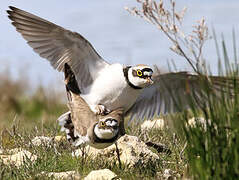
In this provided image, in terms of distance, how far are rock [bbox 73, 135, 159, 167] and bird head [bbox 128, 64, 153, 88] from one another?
2.33 feet

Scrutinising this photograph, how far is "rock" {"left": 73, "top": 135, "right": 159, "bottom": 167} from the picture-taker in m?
5.05

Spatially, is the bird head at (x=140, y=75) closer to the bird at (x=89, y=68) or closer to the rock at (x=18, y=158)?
the bird at (x=89, y=68)

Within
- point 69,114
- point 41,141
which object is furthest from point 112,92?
point 41,141

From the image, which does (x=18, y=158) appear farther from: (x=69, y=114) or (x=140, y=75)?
(x=140, y=75)

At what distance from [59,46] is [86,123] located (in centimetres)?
123

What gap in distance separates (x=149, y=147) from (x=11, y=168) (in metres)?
2.01

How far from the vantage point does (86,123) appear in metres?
5.38

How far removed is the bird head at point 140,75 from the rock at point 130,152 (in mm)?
709

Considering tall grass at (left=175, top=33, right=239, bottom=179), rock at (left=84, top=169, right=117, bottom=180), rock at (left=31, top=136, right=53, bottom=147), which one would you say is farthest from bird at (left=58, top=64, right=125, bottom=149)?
tall grass at (left=175, top=33, right=239, bottom=179)

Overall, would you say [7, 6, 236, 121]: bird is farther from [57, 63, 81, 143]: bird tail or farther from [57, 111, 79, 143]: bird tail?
[57, 111, 79, 143]: bird tail

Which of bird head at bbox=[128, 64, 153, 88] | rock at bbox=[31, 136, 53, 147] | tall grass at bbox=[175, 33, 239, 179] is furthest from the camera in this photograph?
bird head at bbox=[128, 64, 153, 88]

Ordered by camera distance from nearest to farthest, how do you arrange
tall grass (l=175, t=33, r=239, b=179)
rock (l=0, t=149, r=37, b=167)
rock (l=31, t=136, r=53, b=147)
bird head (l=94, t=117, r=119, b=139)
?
tall grass (l=175, t=33, r=239, b=179) < rock (l=0, t=149, r=37, b=167) < bird head (l=94, t=117, r=119, b=139) < rock (l=31, t=136, r=53, b=147)

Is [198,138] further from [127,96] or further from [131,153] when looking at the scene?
[127,96]

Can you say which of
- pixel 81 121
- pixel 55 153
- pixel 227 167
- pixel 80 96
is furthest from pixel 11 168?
pixel 227 167
